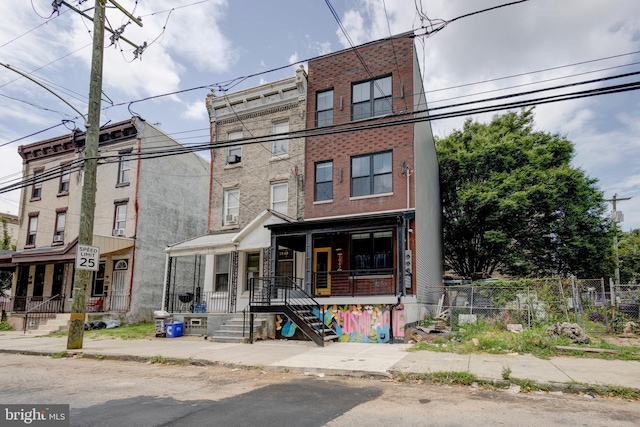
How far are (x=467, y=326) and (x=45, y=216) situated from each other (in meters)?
25.8

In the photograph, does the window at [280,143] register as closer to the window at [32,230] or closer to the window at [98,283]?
the window at [98,283]

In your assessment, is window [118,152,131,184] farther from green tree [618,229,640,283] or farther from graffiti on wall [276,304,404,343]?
green tree [618,229,640,283]

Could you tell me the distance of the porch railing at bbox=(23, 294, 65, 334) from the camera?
23284 millimetres

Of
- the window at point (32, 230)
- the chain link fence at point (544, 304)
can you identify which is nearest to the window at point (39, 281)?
the window at point (32, 230)

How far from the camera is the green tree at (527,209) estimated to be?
2495 cm

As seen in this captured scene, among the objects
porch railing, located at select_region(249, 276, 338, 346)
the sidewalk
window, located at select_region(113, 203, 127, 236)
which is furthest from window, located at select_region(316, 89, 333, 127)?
window, located at select_region(113, 203, 127, 236)

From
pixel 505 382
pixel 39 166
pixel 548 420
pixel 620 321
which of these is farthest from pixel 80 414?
pixel 39 166

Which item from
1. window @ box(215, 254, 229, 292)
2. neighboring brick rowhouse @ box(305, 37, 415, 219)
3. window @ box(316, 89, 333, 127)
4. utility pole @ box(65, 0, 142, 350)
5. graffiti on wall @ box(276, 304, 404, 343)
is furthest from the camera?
window @ box(215, 254, 229, 292)

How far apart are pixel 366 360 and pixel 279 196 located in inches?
436

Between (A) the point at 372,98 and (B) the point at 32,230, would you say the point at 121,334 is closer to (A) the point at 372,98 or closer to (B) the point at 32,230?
(A) the point at 372,98

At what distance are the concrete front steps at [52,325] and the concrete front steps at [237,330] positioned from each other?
977cm

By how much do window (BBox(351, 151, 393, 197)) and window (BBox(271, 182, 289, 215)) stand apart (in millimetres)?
3463

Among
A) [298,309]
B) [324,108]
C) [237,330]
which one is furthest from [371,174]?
[237,330]

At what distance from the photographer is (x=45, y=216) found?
27.6 m
